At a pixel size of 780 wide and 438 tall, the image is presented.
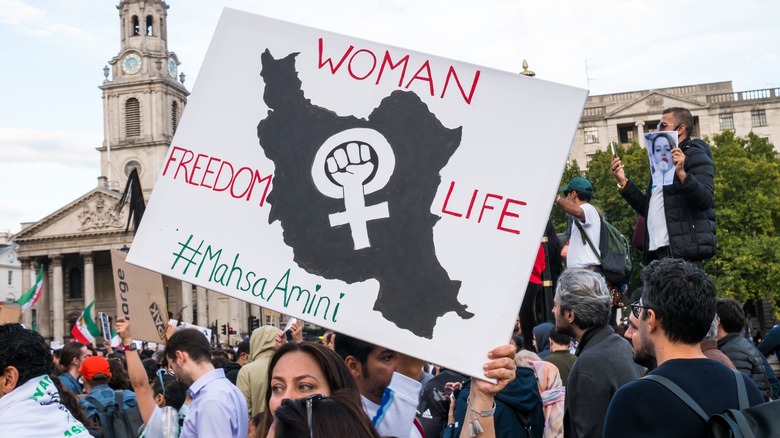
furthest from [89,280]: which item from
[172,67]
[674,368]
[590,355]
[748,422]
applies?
[748,422]

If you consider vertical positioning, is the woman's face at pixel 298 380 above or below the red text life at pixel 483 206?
below

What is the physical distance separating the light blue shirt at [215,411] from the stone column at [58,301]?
7446cm

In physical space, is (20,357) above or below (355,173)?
below

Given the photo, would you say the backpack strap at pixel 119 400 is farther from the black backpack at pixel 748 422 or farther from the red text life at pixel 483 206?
the black backpack at pixel 748 422

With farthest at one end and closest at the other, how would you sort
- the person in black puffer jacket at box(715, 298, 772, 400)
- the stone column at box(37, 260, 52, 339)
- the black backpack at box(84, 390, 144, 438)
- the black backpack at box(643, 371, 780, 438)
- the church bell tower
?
the church bell tower → the stone column at box(37, 260, 52, 339) → the black backpack at box(84, 390, 144, 438) → the person in black puffer jacket at box(715, 298, 772, 400) → the black backpack at box(643, 371, 780, 438)

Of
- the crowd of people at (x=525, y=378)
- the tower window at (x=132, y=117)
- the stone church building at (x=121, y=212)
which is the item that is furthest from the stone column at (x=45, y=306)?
the crowd of people at (x=525, y=378)

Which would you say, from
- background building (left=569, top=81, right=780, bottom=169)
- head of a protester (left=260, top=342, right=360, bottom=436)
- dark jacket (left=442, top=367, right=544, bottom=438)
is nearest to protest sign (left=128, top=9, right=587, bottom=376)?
head of a protester (left=260, top=342, right=360, bottom=436)

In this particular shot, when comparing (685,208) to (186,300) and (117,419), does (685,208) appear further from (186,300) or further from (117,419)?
(186,300)

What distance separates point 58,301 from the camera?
249 feet

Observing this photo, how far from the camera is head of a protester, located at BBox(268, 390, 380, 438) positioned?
233 centimetres

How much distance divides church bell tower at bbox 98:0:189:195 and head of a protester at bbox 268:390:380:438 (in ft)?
262

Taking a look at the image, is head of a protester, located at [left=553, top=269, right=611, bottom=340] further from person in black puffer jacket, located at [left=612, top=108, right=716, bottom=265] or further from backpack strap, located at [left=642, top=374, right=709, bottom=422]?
person in black puffer jacket, located at [left=612, top=108, right=716, bottom=265]

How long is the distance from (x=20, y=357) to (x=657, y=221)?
4290 millimetres

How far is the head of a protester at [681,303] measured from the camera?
343 centimetres
